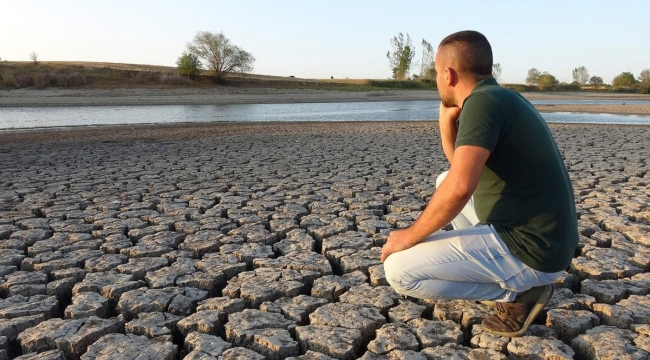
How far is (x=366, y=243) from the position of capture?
3.58m

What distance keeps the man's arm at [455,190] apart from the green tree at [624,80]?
7695 cm

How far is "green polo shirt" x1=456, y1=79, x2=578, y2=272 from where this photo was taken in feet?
6.40

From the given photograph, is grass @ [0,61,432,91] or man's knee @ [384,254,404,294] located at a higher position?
grass @ [0,61,432,91]

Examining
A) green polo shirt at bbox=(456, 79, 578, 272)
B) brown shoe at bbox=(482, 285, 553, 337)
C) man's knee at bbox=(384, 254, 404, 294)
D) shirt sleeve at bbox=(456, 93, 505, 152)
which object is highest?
shirt sleeve at bbox=(456, 93, 505, 152)

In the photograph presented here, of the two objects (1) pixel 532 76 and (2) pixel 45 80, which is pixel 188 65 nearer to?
(2) pixel 45 80

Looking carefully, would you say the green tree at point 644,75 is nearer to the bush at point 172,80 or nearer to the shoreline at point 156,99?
the shoreline at point 156,99

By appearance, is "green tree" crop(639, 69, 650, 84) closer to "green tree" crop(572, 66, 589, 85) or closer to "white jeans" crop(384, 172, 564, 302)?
"green tree" crop(572, 66, 589, 85)

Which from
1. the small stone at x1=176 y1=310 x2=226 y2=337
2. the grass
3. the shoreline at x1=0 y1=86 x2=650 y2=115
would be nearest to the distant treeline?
the grass

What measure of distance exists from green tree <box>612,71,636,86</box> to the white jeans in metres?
76.7

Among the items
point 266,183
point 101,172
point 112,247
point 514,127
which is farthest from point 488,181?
point 101,172

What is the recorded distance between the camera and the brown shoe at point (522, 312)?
2207 millimetres

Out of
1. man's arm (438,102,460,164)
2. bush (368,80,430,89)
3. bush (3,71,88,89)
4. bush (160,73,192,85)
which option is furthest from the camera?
bush (368,80,430,89)

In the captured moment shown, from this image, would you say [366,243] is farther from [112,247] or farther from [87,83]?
[87,83]

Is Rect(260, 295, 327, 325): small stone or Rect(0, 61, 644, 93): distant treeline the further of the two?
Rect(0, 61, 644, 93): distant treeline
